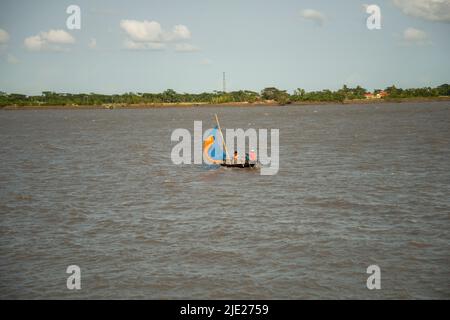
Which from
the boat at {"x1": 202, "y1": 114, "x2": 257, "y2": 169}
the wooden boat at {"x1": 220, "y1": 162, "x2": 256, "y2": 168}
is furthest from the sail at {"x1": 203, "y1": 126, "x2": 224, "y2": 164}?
the wooden boat at {"x1": 220, "y1": 162, "x2": 256, "y2": 168}

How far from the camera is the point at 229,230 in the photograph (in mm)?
24078

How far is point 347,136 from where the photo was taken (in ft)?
218

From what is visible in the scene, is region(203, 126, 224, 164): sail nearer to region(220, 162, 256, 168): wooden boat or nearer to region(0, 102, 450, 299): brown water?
region(220, 162, 256, 168): wooden boat

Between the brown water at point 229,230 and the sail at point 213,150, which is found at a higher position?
the sail at point 213,150

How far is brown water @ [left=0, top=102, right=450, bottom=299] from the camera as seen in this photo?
18219mm

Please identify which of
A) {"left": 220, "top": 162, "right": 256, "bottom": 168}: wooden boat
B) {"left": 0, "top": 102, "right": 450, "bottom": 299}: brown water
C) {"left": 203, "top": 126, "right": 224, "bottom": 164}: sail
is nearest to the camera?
{"left": 0, "top": 102, "right": 450, "bottom": 299}: brown water

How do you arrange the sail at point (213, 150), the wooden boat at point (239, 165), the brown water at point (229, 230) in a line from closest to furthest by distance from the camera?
1. the brown water at point (229, 230)
2. the sail at point (213, 150)
3. the wooden boat at point (239, 165)

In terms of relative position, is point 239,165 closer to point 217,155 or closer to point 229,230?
point 217,155

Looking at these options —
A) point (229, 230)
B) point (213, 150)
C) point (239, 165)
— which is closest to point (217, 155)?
point (213, 150)

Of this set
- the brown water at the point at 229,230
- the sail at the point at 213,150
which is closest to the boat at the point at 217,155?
the sail at the point at 213,150

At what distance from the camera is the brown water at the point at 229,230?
59.8 ft

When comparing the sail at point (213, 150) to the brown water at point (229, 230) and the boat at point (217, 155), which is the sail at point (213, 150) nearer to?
the boat at point (217, 155)
